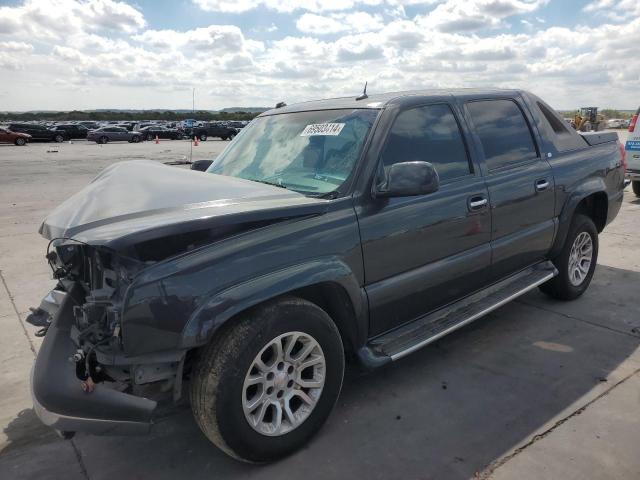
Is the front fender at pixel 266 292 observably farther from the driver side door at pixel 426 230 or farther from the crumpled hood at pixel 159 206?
the crumpled hood at pixel 159 206

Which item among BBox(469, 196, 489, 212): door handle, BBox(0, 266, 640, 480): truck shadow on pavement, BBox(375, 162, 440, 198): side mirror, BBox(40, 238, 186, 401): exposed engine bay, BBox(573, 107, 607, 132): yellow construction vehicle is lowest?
BBox(0, 266, 640, 480): truck shadow on pavement

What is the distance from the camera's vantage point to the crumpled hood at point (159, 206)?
2346 millimetres

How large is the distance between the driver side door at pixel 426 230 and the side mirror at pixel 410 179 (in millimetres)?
164

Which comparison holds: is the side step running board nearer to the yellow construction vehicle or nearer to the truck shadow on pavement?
the truck shadow on pavement

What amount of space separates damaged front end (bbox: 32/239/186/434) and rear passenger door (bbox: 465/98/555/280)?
2.56 m

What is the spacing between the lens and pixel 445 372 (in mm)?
3621

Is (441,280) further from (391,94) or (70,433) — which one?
(70,433)

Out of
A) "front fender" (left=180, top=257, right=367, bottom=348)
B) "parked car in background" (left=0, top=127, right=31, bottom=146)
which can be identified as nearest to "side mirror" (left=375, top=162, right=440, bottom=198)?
"front fender" (left=180, top=257, right=367, bottom=348)

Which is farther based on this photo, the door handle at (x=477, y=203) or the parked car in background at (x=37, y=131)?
the parked car in background at (x=37, y=131)

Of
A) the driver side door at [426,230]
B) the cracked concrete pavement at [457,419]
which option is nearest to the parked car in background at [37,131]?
the cracked concrete pavement at [457,419]

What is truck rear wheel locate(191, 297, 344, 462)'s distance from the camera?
2.42 meters

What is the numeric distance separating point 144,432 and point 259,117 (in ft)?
8.73

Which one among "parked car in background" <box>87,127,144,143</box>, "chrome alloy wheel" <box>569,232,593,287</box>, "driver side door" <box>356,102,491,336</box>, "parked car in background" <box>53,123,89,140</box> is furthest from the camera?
"parked car in background" <box>53,123,89,140</box>

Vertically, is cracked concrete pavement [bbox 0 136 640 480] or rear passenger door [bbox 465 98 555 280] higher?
rear passenger door [bbox 465 98 555 280]
